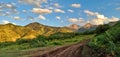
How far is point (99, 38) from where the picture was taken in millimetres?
21547

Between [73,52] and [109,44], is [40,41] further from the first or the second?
[109,44]

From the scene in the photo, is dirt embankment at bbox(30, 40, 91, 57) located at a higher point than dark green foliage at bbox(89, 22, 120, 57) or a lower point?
lower

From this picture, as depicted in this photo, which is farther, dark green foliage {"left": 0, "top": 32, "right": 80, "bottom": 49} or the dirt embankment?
dark green foliage {"left": 0, "top": 32, "right": 80, "bottom": 49}

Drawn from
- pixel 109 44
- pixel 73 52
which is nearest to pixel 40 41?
pixel 73 52

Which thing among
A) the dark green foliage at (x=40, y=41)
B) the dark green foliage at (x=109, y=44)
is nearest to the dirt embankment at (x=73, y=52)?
the dark green foliage at (x=109, y=44)

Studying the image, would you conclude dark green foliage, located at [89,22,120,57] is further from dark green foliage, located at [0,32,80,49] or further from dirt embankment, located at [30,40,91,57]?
dark green foliage, located at [0,32,80,49]

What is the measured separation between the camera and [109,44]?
63.2 feet

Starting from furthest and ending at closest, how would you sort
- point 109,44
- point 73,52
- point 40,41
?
point 40,41 < point 73,52 < point 109,44

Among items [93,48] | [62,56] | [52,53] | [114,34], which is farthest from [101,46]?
[52,53]

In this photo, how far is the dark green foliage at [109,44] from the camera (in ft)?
60.7

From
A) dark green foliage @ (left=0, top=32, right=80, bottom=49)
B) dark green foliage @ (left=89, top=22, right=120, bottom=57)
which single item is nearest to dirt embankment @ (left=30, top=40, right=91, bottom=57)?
dark green foliage @ (left=89, top=22, right=120, bottom=57)

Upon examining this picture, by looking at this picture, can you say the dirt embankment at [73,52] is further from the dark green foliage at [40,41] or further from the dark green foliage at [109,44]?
the dark green foliage at [40,41]

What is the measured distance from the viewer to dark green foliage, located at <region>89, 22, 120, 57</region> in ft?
60.7

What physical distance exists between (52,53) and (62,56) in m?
2.10
